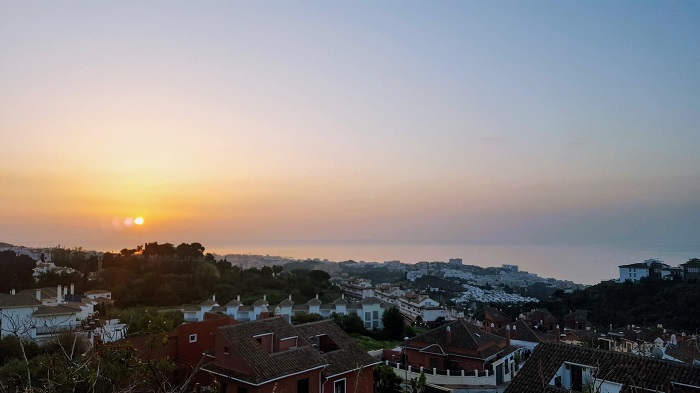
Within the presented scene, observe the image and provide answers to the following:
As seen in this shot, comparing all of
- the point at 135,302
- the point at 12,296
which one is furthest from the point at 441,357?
the point at 135,302

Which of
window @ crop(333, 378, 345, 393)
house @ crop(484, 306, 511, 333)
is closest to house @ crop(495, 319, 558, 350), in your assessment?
house @ crop(484, 306, 511, 333)

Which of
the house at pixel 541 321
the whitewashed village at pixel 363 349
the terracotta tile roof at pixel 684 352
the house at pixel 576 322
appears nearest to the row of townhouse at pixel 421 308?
the whitewashed village at pixel 363 349

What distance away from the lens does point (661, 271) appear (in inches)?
2397

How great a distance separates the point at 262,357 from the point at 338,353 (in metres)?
2.75

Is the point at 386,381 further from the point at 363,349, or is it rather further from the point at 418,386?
the point at 363,349

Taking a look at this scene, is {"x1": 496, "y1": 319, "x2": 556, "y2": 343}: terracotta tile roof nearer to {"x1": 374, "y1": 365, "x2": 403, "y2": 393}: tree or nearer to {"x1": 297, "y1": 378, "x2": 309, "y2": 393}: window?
{"x1": 374, "y1": 365, "x2": 403, "y2": 393}: tree

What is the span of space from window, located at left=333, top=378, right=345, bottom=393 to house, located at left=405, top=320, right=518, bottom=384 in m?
7.54

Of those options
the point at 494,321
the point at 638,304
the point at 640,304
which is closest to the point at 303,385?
the point at 494,321

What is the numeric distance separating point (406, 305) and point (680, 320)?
22102 mm

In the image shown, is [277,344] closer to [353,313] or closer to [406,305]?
[353,313]

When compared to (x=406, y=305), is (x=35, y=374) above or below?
above

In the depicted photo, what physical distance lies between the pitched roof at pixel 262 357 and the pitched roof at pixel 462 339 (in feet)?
28.6

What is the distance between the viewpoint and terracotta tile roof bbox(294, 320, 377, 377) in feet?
45.1

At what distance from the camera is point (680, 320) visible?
37781 millimetres
